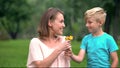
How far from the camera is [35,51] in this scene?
416 centimetres

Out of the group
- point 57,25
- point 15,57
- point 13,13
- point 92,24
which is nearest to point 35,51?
point 57,25

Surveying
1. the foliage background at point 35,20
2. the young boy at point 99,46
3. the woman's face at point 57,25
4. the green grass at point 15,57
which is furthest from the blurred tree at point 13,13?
the woman's face at point 57,25

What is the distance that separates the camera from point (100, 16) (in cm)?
461

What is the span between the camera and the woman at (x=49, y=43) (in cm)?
410

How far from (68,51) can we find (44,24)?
0.36 m

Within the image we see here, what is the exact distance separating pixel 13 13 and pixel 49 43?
4433cm

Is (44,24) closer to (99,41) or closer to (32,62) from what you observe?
(32,62)

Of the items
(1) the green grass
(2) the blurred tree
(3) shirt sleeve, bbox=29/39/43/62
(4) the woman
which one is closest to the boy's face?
(4) the woman

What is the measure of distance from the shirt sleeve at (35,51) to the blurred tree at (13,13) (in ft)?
106

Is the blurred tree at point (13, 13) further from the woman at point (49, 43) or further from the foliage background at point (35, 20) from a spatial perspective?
the woman at point (49, 43)

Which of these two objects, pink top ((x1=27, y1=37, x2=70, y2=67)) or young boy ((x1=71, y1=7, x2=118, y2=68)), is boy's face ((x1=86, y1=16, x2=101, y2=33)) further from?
pink top ((x1=27, y1=37, x2=70, y2=67))

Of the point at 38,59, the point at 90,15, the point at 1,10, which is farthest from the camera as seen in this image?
the point at 1,10

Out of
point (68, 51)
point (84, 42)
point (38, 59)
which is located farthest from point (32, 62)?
point (84, 42)

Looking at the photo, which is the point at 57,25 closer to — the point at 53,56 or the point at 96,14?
the point at 53,56
